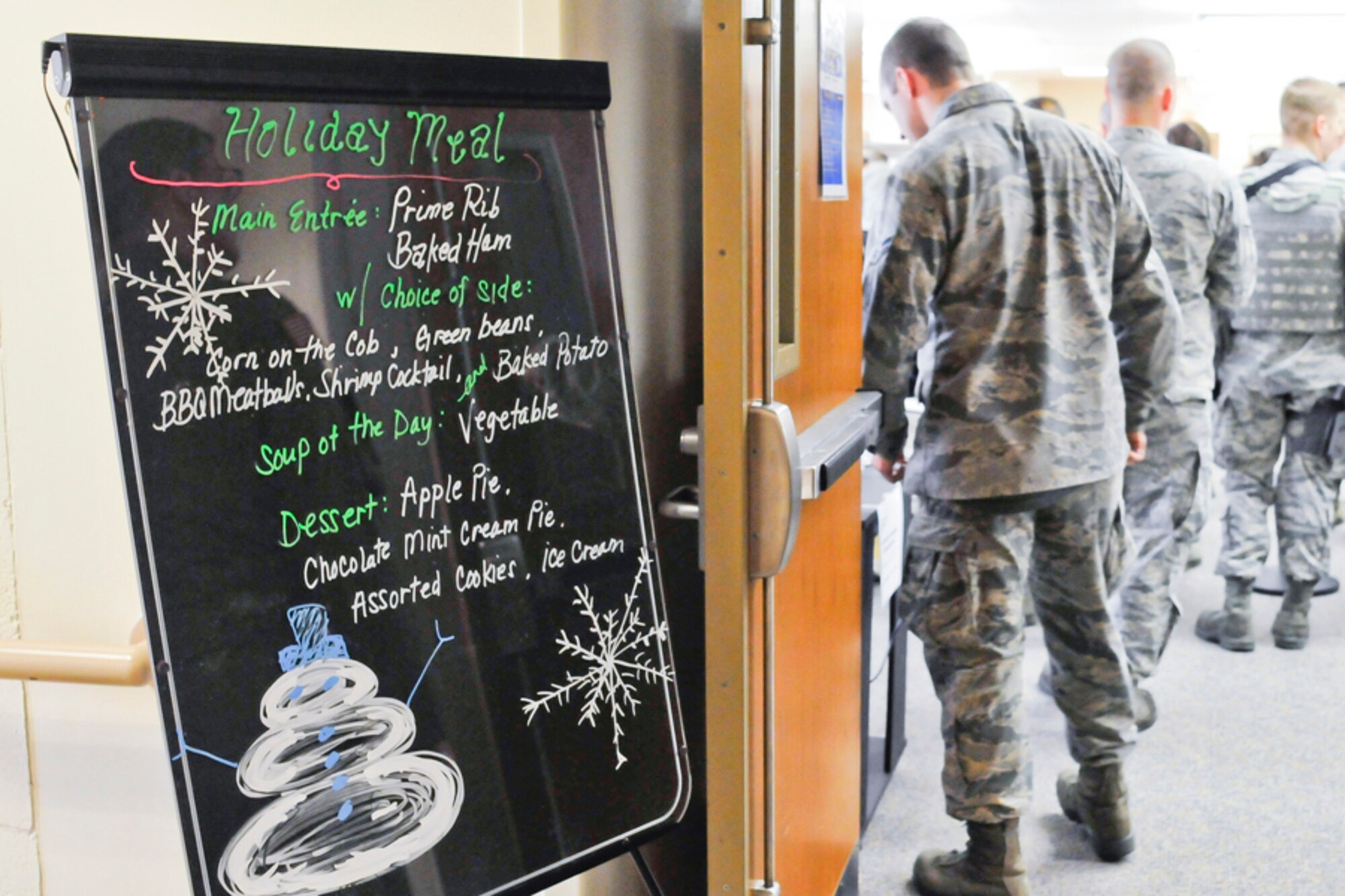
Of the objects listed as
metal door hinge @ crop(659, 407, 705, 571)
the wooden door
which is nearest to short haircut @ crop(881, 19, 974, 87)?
the wooden door

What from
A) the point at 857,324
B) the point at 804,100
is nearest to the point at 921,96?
the point at 857,324

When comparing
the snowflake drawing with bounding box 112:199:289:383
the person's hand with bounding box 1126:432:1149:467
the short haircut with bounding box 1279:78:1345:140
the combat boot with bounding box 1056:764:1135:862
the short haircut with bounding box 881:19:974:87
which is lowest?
the combat boot with bounding box 1056:764:1135:862

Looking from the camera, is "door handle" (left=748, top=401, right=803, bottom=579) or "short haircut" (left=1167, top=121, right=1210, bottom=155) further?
"short haircut" (left=1167, top=121, right=1210, bottom=155)

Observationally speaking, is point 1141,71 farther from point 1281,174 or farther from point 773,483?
point 773,483

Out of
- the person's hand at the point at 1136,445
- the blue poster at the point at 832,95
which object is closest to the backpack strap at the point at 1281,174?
the person's hand at the point at 1136,445

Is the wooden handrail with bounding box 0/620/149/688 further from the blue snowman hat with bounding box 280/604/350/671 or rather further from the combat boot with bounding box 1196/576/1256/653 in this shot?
the combat boot with bounding box 1196/576/1256/653

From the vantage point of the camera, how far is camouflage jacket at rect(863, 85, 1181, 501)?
6.92 feet

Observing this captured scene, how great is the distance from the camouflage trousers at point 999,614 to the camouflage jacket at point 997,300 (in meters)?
0.07

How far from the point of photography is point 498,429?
119 cm

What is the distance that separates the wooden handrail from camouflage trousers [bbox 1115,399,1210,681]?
7.91ft

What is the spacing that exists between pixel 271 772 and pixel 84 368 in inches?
27.4

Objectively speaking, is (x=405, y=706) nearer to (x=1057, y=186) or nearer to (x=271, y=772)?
(x=271, y=772)

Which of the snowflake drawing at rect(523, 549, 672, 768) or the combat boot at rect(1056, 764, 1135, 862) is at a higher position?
the snowflake drawing at rect(523, 549, 672, 768)

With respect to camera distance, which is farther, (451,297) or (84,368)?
(84,368)
